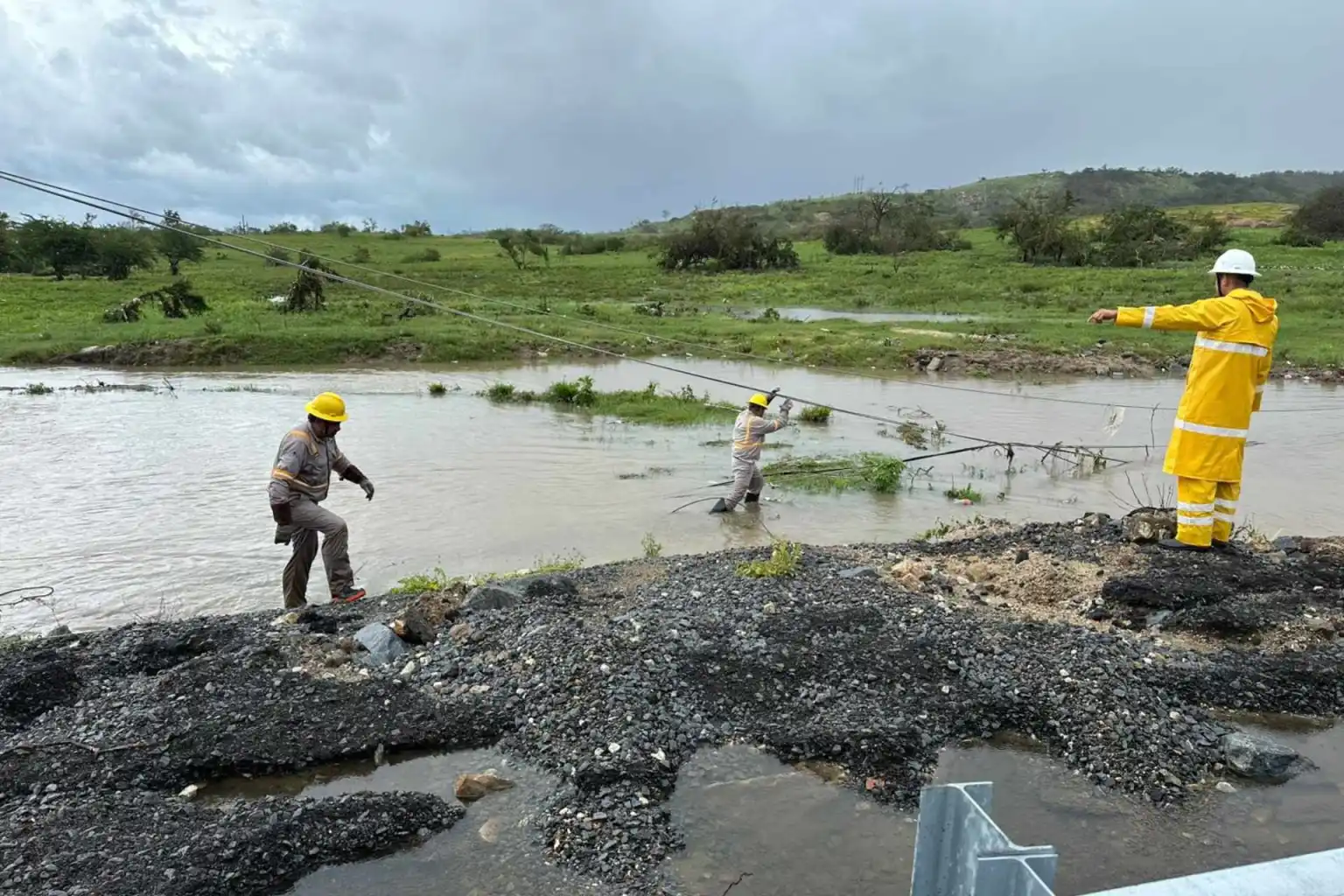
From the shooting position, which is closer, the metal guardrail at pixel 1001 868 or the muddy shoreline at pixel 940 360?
the metal guardrail at pixel 1001 868

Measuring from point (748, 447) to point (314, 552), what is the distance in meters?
5.23

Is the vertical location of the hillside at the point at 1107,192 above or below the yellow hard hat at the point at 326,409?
above

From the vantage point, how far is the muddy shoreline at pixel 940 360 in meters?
22.0

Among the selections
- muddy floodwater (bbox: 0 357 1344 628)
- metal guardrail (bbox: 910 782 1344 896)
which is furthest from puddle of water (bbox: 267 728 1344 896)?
muddy floodwater (bbox: 0 357 1344 628)

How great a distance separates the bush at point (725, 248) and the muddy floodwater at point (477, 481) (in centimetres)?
3149

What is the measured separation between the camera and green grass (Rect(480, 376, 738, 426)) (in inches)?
687

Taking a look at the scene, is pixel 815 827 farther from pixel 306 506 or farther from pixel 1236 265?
pixel 1236 265

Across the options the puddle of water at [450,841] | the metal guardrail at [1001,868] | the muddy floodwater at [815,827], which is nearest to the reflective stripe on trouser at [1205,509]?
the muddy floodwater at [815,827]

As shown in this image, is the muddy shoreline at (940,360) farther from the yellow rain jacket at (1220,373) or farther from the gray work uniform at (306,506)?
the gray work uniform at (306,506)

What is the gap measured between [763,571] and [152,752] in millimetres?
4447

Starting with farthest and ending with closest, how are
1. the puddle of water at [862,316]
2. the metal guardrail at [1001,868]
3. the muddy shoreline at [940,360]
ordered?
1. the puddle of water at [862,316]
2. the muddy shoreline at [940,360]
3. the metal guardrail at [1001,868]

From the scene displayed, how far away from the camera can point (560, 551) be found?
33.4ft

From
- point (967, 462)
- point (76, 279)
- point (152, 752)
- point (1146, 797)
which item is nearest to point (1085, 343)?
point (967, 462)

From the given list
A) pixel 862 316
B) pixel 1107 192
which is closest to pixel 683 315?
pixel 862 316
